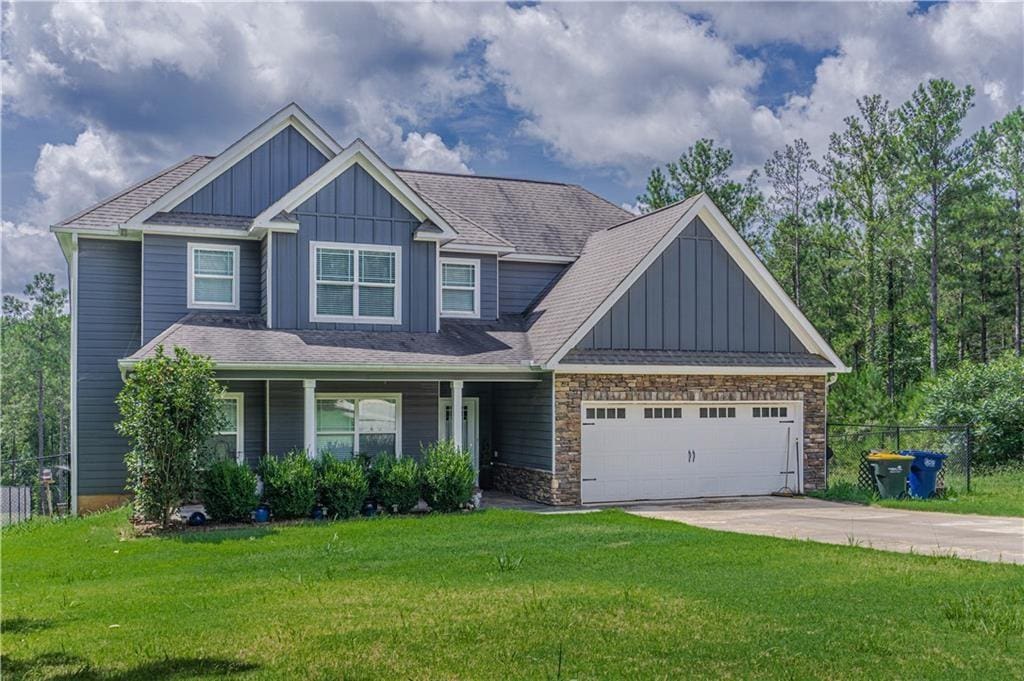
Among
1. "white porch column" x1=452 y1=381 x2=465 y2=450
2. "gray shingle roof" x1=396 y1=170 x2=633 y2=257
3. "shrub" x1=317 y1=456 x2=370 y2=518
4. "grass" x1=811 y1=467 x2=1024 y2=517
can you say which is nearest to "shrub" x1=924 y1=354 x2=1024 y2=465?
"grass" x1=811 y1=467 x2=1024 y2=517

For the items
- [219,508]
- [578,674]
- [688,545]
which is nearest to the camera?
[578,674]

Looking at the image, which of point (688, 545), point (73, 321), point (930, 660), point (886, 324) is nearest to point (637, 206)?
point (886, 324)

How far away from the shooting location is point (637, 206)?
129ft

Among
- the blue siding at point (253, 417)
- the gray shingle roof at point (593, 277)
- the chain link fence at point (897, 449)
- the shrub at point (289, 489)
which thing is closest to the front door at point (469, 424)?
the gray shingle roof at point (593, 277)

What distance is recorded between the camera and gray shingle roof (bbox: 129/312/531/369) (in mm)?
16562

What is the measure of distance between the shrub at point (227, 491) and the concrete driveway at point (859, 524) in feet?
22.5

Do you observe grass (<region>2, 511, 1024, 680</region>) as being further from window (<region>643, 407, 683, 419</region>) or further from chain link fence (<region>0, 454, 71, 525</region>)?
chain link fence (<region>0, 454, 71, 525</region>)

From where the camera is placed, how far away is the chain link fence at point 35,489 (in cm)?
2114

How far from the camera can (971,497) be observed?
61.4ft

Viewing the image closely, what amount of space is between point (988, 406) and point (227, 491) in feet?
61.5

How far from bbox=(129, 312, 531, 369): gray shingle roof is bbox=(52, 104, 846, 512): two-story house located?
7 centimetres

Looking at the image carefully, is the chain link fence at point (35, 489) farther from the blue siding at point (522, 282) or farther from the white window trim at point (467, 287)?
the blue siding at point (522, 282)

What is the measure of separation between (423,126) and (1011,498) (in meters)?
15.6

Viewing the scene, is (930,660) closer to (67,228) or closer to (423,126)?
Answer: (67,228)
